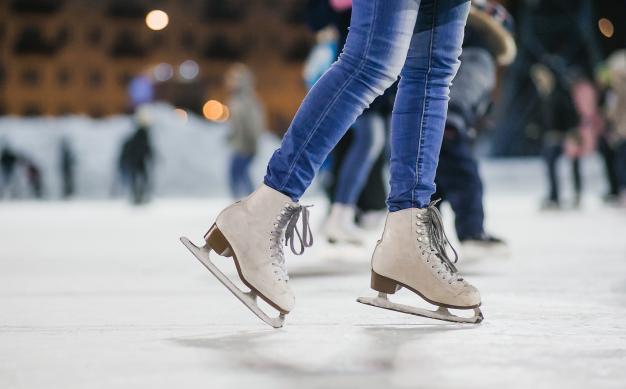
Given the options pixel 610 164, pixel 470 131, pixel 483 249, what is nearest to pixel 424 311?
pixel 483 249

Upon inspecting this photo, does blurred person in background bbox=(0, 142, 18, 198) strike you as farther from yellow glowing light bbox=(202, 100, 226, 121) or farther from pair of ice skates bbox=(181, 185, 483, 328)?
yellow glowing light bbox=(202, 100, 226, 121)

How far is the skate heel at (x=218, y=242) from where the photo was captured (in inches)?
98.1

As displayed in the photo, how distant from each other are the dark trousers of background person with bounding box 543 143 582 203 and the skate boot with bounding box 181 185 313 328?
9.15 m

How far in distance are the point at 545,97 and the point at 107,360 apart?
34.8 feet

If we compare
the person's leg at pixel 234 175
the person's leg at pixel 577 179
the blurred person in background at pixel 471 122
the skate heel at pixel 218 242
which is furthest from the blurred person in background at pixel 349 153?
the person's leg at pixel 234 175

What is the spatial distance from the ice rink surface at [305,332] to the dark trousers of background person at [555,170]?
22.4ft

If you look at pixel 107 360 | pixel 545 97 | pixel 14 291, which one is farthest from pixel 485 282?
pixel 545 97

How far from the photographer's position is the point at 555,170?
11492 millimetres

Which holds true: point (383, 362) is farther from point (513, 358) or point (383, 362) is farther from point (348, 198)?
point (348, 198)

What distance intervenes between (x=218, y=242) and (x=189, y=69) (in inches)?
2317

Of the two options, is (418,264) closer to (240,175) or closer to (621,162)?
(621,162)

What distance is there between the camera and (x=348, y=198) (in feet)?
16.6

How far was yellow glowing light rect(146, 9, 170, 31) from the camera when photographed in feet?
194

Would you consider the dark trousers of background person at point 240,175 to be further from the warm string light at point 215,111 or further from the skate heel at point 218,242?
the warm string light at point 215,111
